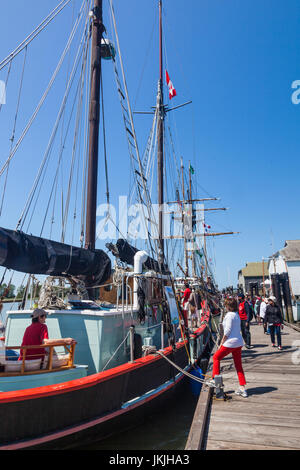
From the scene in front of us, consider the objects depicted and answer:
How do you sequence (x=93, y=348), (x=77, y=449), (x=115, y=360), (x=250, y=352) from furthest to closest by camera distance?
(x=250, y=352)
(x=115, y=360)
(x=93, y=348)
(x=77, y=449)

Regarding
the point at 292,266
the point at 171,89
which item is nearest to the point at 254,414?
the point at 171,89

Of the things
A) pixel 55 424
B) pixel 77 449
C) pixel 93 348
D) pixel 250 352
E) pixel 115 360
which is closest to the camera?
pixel 55 424

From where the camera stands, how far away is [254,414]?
4.70 metres

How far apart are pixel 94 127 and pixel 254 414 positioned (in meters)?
8.41

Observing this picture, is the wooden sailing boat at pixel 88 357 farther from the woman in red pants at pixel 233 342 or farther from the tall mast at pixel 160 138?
the tall mast at pixel 160 138

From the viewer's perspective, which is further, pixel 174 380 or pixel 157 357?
pixel 174 380

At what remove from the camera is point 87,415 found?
479cm

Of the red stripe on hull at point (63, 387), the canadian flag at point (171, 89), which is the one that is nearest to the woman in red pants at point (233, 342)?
the red stripe on hull at point (63, 387)

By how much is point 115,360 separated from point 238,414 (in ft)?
9.32

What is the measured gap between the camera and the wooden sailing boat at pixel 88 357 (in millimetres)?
4234

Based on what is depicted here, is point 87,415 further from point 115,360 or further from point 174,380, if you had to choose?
point 174,380

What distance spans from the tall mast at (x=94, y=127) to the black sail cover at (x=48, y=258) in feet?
4.18

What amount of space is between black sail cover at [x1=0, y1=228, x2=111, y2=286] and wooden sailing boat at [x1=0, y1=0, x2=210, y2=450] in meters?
0.02
